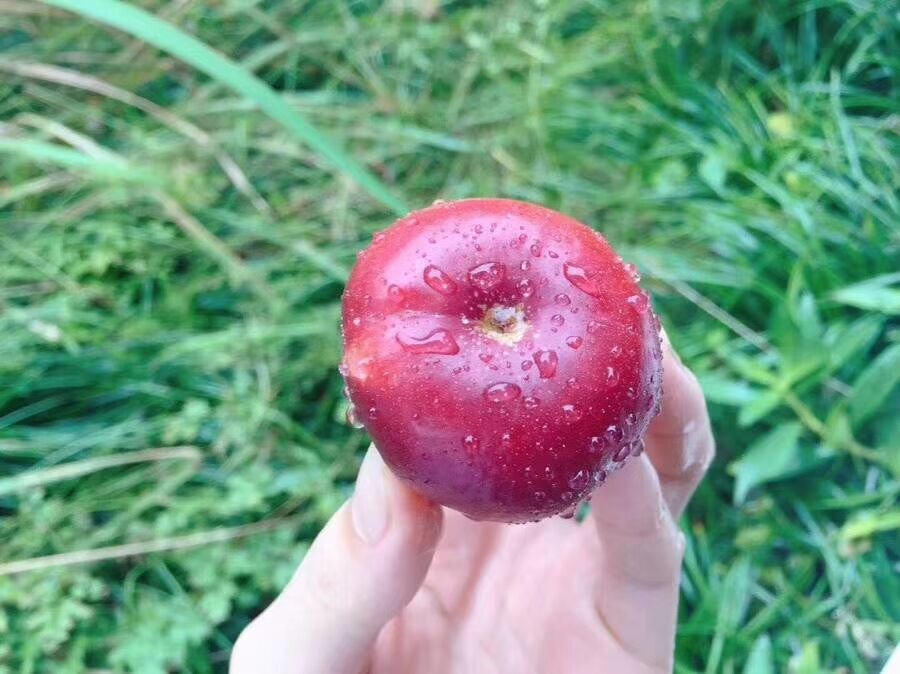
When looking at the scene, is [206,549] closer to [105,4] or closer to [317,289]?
[317,289]

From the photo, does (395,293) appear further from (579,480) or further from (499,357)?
(579,480)

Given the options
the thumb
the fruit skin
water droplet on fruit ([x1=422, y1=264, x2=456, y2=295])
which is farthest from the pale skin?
water droplet on fruit ([x1=422, y1=264, x2=456, y2=295])

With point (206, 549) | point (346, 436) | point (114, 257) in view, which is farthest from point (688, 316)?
point (114, 257)

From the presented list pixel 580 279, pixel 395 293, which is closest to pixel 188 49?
pixel 395 293

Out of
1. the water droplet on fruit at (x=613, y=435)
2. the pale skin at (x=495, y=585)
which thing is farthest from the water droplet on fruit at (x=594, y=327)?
the pale skin at (x=495, y=585)

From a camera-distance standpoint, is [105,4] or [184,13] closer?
[105,4]

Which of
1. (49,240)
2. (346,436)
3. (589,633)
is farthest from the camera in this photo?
(49,240)

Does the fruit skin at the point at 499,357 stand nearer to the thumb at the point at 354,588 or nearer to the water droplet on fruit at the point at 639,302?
the water droplet on fruit at the point at 639,302
